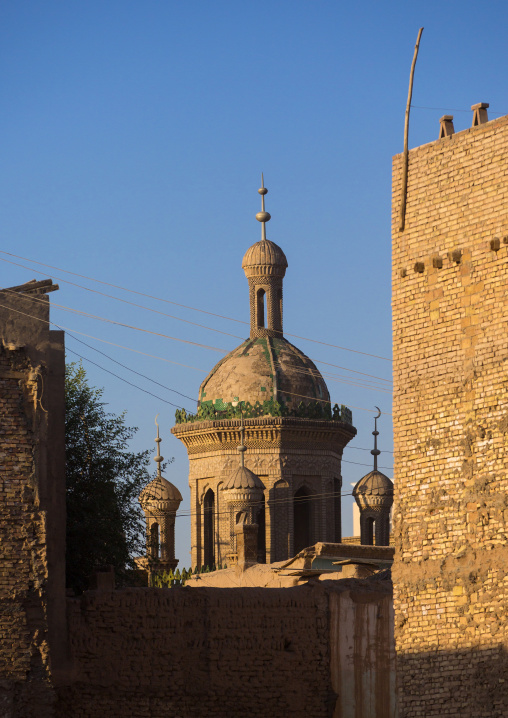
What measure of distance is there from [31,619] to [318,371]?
22.5 meters

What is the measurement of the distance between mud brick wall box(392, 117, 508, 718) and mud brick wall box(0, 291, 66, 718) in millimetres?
4587

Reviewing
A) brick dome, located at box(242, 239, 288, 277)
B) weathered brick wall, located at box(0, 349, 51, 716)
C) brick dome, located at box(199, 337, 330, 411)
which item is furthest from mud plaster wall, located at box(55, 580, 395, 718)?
brick dome, located at box(242, 239, 288, 277)

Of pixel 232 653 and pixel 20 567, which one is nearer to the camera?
pixel 20 567

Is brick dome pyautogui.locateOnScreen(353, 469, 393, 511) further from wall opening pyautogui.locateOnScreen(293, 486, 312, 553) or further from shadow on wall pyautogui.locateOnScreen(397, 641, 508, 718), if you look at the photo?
shadow on wall pyautogui.locateOnScreen(397, 641, 508, 718)

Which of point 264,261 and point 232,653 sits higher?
point 264,261

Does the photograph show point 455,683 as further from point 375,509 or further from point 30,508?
point 375,509

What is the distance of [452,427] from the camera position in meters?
15.2

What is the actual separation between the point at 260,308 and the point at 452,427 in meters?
24.9

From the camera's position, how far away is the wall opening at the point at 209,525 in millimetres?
38906

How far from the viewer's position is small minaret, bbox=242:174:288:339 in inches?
1544

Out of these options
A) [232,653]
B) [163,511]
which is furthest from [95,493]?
[163,511]

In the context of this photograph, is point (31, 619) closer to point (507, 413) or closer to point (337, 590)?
point (337, 590)

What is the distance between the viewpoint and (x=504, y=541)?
14.5 meters

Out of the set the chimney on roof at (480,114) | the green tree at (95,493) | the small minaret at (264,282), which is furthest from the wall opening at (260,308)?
the chimney on roof at (480,114)
